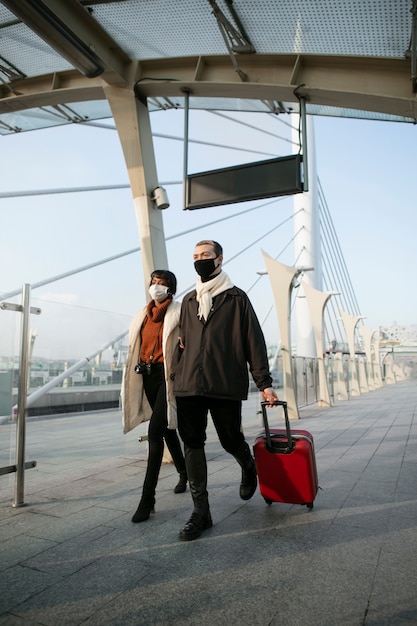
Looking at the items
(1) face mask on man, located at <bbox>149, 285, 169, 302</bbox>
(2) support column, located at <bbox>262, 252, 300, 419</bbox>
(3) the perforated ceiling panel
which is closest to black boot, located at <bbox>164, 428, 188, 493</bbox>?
(1) face mask on man, located at <bbox>149, 285, 169, 302</bbox>

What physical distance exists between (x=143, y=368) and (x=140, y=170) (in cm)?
293

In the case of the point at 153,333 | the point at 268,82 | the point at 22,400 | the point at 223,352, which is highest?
the point at 268,82

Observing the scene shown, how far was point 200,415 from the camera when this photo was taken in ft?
10.1

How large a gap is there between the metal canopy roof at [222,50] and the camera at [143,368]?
3.11m

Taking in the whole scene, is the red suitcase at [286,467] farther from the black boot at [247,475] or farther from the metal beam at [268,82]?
the metal beam at [268,82]

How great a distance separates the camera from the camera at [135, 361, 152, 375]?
3488 mm

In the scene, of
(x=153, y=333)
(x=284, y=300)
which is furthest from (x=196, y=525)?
(x=284, y=300)

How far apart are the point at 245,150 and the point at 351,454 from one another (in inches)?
263

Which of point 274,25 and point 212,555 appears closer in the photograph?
point 212,555

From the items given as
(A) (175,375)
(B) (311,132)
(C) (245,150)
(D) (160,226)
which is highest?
(B) (311,132)

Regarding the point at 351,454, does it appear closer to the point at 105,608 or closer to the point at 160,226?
the point at 160,226

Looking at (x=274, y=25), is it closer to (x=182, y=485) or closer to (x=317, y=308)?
(x=182, y=485)

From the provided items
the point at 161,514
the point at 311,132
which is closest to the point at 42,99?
the point at 161,514

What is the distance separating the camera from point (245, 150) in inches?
384
